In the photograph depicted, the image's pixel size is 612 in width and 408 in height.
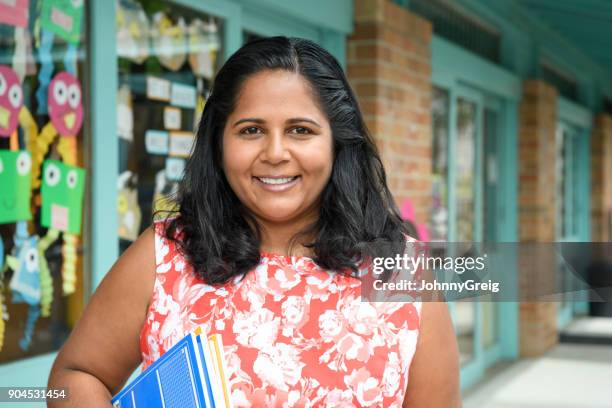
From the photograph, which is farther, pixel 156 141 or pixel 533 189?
pixel 533 189

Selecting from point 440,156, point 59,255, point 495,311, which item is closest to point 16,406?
point 59,255

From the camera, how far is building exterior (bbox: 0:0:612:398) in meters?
2.94

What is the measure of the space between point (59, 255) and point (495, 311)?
5.43m

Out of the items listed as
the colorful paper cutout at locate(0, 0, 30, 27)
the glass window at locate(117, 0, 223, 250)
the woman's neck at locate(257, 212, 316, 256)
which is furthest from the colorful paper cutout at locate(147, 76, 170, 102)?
the woman's neck at locate(257, 212, 316, 256)

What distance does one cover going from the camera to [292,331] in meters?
1.55

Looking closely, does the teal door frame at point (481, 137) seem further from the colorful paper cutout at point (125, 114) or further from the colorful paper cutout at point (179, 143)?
the colorful paper cutout at point (125, 114)

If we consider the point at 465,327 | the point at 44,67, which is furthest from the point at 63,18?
the point at 465,327

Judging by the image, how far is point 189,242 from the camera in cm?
163

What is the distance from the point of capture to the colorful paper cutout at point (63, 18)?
278cm

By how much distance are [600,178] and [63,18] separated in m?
9.89

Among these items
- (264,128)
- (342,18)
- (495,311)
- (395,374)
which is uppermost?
(342,18)

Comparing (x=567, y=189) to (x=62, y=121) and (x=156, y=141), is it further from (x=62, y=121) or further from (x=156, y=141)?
(x=62, y=121)

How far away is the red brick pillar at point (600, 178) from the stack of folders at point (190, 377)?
10653mm

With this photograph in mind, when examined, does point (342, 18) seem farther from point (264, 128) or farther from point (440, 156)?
point (264, 128)
